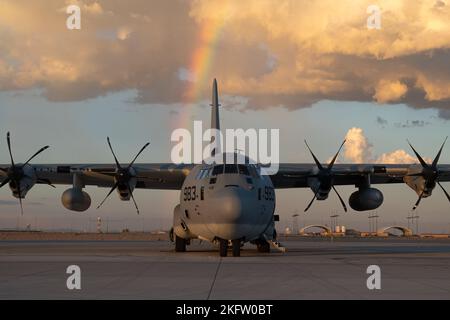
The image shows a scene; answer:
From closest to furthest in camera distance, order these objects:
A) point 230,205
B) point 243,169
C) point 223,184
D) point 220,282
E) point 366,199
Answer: point 220,282, point 230,205, point 223,184, point 243,169, point 366,199

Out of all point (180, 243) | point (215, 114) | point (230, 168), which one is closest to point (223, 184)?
point (230, 168)

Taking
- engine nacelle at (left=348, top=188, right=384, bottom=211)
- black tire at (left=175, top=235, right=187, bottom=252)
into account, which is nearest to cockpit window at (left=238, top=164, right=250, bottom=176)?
black tire at (left=175, top=235, right=187, bottom=252)

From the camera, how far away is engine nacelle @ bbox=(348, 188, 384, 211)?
32.9 meters

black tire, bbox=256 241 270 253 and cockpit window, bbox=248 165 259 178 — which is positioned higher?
cockpit window, bbox=248 165 259 178

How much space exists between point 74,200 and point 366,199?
→ 15.6 meters

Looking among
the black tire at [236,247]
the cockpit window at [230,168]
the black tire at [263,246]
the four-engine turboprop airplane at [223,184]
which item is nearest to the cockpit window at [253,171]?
the four-engine turboprop airplane at [223,184]

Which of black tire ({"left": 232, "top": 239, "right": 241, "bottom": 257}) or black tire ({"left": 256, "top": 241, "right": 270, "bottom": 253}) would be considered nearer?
black tire ({"left": 232, "top": 239, "right": 241, "bottom": 257})

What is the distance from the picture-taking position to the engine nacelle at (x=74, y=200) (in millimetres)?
32625

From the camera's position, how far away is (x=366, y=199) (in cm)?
3306

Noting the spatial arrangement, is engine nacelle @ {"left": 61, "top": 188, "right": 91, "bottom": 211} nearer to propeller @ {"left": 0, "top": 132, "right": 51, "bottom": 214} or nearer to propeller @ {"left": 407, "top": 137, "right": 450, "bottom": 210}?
propeller @ {"left": 0, "top": 132, "right": 51, "bottom": 214}

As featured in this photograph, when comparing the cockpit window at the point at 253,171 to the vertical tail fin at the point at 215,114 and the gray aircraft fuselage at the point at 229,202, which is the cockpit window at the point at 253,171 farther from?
the vertical tail fin at the point at 215,114

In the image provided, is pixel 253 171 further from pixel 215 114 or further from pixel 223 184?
pixel 215 114

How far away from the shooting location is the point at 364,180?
112ft
